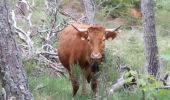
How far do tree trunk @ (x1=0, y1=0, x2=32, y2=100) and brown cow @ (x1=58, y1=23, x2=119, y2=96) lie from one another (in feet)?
6.79

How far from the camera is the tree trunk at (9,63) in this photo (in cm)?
600

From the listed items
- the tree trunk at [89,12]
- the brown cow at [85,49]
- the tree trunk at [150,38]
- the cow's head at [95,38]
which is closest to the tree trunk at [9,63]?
the brown cow at [85,49]

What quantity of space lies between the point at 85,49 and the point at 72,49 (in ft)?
1.49

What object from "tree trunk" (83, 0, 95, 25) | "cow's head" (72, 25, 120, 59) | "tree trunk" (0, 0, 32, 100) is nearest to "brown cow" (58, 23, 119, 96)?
"cow's head" (72, 25, 120, 59)

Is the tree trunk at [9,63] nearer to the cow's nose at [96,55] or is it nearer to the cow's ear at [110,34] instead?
the cow's nose at [96,55]

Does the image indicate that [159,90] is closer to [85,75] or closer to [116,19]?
[85,75]

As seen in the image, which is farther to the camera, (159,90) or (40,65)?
(40,65)

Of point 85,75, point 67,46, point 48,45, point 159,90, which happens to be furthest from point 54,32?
point 159,90

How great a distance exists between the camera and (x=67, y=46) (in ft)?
31.6

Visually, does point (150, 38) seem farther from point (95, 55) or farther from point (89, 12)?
point (89, 12)

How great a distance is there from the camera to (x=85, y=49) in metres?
8.97

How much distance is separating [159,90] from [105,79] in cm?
279

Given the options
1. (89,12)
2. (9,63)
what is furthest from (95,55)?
(89,12)

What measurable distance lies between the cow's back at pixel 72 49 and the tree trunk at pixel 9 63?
287 cm
